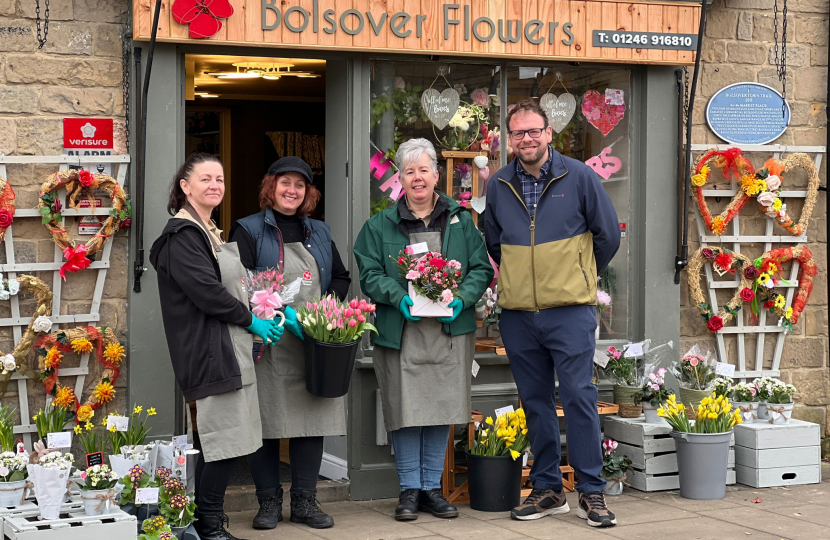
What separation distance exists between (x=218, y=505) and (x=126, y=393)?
1.13 m

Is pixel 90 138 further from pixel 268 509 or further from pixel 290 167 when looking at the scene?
pixel 268 509

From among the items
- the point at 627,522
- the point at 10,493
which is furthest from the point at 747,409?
the point at 10,493

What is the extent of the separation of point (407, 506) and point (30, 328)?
2244 mm

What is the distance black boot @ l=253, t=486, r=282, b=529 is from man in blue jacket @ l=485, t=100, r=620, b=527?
1.28m

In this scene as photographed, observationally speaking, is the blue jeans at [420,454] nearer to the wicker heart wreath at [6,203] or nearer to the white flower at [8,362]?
the white flower at [8,362]

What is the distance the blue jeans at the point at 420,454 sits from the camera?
5840mm

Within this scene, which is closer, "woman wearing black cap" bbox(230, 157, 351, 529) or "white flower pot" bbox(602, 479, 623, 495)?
"woman wearing black cap" bbox(230, 157, 351, 529)

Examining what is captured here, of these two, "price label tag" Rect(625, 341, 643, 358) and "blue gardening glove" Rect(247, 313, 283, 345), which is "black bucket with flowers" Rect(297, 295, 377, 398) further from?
"price label tag" Rect(625, 341, 643, 358)

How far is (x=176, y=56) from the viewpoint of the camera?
19.5 feet

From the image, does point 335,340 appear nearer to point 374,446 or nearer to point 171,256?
point 171,256

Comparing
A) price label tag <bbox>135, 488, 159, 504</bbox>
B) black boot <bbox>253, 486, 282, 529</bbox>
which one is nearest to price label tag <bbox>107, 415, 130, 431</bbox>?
price label tag <bbox>135, 488, 159, 504</bbox>

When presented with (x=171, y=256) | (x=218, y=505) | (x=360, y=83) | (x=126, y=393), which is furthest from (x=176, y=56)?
(x=218, y=505)

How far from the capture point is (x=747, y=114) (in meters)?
7.19

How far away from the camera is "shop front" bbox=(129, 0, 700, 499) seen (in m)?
5.91
